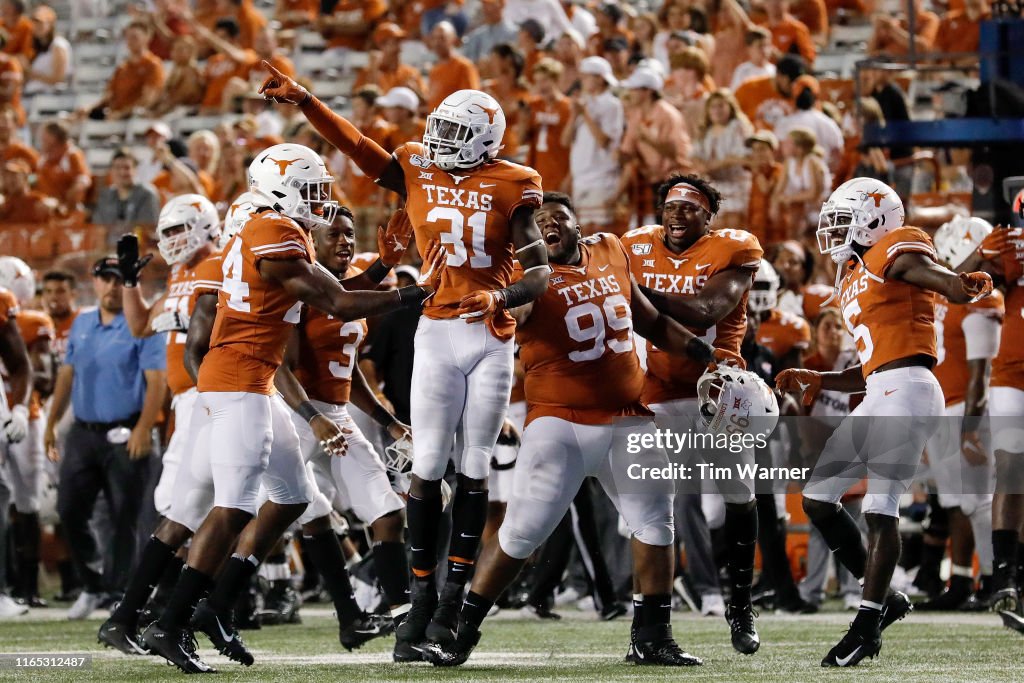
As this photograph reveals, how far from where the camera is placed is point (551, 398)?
6.62m

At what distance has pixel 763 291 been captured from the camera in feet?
31.2

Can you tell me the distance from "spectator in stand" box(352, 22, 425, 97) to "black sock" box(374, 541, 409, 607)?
7484 millimetres

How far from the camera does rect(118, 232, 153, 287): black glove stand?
8.66 m

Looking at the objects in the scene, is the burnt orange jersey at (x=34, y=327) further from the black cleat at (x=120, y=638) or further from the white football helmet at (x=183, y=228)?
the black cleat at (x=120, y=638)

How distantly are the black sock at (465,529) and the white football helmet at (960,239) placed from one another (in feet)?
11.2

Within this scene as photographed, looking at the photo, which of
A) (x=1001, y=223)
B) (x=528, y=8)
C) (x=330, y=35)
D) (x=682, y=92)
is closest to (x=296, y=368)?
(x=1001, y=223)

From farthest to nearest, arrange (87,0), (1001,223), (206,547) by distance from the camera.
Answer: (87,0) → (1001,223) → (206,547)

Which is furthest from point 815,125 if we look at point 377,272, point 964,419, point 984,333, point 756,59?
point 377,272

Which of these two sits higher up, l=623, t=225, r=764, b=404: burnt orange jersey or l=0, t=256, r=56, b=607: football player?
l=623, t=225, r=764, b=404: burnt orange jersey

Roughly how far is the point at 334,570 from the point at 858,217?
266 cm

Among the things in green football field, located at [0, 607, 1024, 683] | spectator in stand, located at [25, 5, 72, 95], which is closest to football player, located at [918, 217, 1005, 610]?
green football field, located at [0, 607, 1024, 683]

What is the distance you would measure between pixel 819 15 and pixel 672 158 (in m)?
3.92

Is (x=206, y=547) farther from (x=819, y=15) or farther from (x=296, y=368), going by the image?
(x=819, y=15)

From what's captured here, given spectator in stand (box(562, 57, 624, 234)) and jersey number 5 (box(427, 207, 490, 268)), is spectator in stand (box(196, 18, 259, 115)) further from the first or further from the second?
jersey number 5 (box(427, 207, 490, 268))
